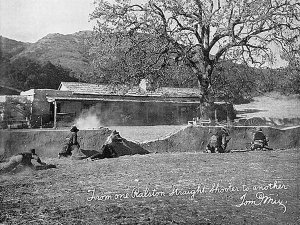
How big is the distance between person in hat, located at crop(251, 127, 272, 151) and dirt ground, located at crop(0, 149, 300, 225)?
1.69 m

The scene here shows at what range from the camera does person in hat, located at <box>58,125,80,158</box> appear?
595cm

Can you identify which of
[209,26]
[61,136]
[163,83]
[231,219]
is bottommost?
[231,219]

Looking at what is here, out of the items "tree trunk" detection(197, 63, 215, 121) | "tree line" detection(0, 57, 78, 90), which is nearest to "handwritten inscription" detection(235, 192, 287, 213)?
"tree trunk" detection(197, 63, 215, 121)

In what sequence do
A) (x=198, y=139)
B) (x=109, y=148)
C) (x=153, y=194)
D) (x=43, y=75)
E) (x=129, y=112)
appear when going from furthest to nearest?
(x=43, y=75), (x=129, y=112), (x=198, y=139), (x=109, y=148), (x=153, y=194)

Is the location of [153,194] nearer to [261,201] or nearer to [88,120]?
[261,201]

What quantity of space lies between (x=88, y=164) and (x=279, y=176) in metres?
2.99

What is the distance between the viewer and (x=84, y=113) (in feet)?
32.2

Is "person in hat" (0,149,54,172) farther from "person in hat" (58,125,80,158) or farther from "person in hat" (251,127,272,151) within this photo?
"person in hat" (251,127,272,151)

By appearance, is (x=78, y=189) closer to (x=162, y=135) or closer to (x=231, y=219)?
(x=231, y=219)

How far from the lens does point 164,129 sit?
8.42 meters

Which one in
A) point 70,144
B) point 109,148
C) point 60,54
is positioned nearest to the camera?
point 70,144

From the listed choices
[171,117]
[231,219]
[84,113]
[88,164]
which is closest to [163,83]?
[171,117]

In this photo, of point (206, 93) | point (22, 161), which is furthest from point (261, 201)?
point (206, 93)

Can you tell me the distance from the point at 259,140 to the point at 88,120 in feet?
14.0
